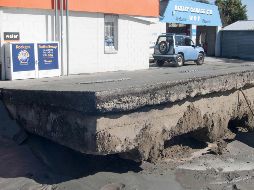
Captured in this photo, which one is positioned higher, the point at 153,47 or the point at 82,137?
the point at 153,47

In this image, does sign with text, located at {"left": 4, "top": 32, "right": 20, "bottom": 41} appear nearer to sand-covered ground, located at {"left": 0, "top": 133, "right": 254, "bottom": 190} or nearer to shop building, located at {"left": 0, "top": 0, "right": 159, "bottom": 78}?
shop building, located at {"left": 0, "top": 0, "right": 159, "bottom": 78}

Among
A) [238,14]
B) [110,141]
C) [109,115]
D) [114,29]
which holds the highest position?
[238,14]

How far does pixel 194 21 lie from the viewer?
29250 millimetres

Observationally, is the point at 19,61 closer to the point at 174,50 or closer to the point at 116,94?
the point at 116,94

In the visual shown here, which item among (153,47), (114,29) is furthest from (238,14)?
(114,29)

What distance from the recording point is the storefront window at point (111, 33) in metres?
18.6

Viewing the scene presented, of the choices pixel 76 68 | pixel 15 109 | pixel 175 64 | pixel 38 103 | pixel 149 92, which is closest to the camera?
pixel 149 92

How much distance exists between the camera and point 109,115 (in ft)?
17.1

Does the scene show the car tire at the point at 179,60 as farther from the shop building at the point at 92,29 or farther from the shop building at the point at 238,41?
the shop building at the point at 238,41

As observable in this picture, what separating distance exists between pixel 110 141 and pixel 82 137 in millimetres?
395

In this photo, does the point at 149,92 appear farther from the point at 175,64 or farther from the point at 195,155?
the point at 175,64

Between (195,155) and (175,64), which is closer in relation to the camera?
(195,155)

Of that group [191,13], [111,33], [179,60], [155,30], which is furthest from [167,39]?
[191,13]

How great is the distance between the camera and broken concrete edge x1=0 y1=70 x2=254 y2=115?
5086 mm
